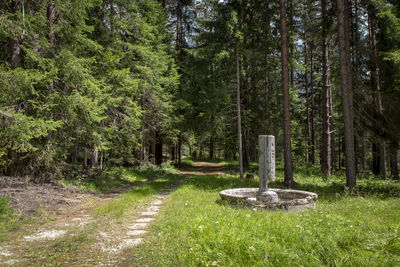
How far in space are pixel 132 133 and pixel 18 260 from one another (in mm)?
9836

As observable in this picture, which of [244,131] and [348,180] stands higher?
[244,131]

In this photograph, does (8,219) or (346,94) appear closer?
(8,219)

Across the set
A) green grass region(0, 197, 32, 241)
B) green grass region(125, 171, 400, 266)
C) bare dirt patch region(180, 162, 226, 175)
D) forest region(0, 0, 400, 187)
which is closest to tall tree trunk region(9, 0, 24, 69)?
forest region(0, 0, 400, 187)

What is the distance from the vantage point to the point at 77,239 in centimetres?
436

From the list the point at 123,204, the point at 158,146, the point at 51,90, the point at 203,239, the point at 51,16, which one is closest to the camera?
the point at 203,239

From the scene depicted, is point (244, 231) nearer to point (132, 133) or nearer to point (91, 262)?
point (91, 262)

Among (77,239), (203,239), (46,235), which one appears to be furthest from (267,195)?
(46,235)

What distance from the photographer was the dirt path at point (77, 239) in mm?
3541

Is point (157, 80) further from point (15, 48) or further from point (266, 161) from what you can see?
point (266, 161)

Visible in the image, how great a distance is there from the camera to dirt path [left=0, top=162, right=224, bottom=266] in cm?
354

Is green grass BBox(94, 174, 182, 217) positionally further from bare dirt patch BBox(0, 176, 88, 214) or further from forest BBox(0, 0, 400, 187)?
forest BBox(0, 0, 400, 187)

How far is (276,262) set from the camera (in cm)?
295

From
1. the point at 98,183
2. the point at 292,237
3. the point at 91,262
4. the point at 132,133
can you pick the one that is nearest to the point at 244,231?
the point at 292,237

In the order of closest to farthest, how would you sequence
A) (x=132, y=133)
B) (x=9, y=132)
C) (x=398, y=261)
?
1. (x=398, y=261)
2. (x=9, y=132)
3. (x=132, y=133)
